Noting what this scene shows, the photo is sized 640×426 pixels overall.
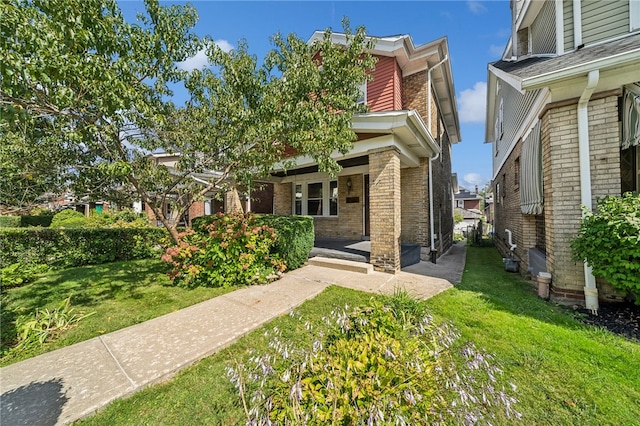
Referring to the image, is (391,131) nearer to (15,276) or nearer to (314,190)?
(314,190)

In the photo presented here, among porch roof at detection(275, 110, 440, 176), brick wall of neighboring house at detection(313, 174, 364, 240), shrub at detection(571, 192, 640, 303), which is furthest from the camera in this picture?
brick wall of neighboring house at detection(313, 174, 364, 240)

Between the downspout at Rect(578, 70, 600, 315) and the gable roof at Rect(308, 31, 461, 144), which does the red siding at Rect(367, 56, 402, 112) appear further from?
the downspout at Rect(578, 70, 600, 315)

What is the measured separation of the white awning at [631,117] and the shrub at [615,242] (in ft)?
2.91

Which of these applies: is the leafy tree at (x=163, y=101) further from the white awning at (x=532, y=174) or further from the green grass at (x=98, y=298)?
the white awning at (x=532, y=174)

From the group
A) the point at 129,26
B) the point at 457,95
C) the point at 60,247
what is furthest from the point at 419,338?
the point at 457,95

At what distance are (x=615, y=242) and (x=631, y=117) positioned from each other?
2.14 m

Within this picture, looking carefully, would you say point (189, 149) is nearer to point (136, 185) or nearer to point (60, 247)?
point (136, 185)

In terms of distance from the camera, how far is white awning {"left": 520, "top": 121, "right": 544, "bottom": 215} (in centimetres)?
513

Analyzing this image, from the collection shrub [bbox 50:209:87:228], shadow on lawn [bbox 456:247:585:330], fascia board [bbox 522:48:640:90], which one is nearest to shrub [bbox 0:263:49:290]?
shrub [bbox 50:209:87:228]

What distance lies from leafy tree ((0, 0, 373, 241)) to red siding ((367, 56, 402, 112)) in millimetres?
1921

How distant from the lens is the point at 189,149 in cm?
537

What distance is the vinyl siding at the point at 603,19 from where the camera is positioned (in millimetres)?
4551

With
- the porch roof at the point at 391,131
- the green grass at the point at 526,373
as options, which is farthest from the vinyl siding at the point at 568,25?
the green grass at the point at 526,373

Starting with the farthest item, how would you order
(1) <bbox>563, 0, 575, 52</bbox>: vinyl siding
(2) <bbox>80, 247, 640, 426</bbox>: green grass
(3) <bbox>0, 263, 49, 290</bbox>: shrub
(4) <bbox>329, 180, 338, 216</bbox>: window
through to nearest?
1. (4) <bbox>329, 180, 338, 216</bbox>: window
2. (3) <bbox>0, 263, 49, 290</bbox>: shrub
3. (1) <bbox>563, 0, 575, 52</bbox>: vinyl siding
4. (2) <bbox>80, 247, 640, 426</bbox>: green grass
